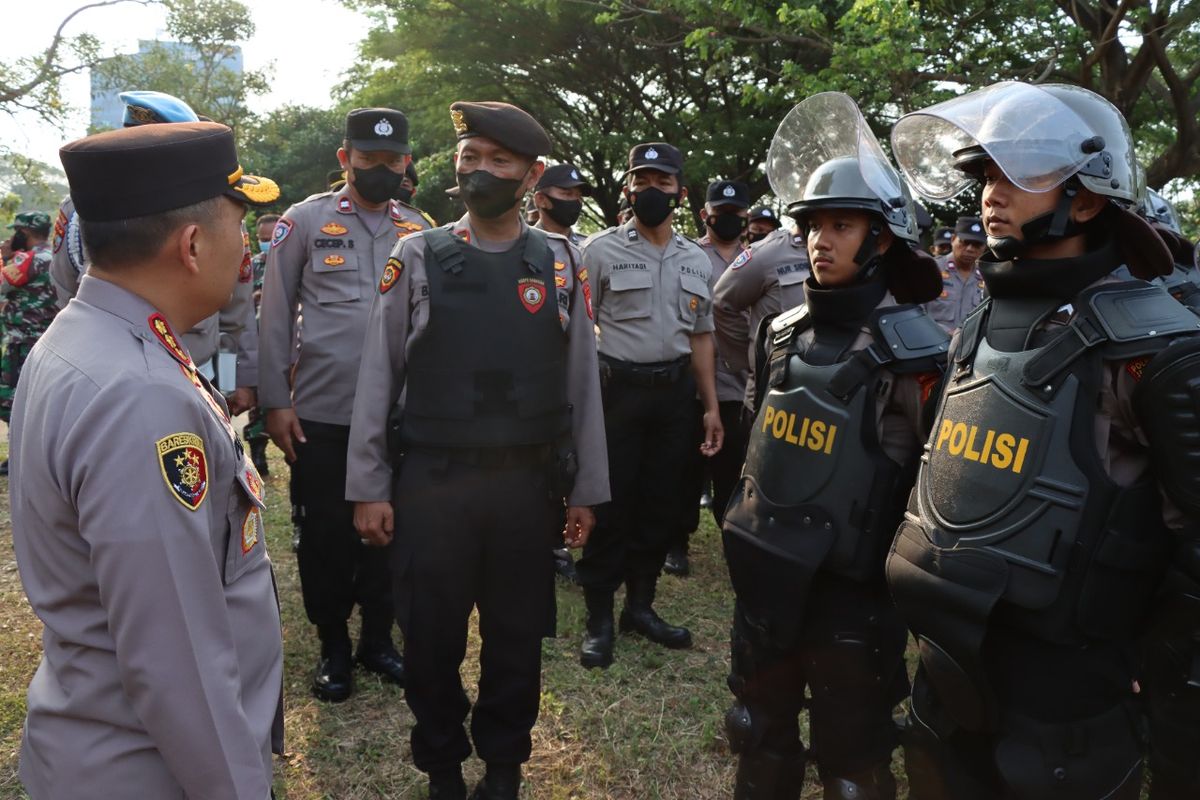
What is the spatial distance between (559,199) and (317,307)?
2.27 m

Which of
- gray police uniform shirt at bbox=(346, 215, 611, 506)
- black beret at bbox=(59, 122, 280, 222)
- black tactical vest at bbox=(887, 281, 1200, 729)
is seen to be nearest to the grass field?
gray police uniform shirt at bbox=(346, 215, 611, 506)

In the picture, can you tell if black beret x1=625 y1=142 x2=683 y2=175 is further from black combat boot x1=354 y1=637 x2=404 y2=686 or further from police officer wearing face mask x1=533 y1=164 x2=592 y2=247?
black combat boot x1=354 y1=637 x2=404 y2=686

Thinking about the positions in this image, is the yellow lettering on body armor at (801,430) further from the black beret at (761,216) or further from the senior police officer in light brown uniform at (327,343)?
the black beret at (761,216)

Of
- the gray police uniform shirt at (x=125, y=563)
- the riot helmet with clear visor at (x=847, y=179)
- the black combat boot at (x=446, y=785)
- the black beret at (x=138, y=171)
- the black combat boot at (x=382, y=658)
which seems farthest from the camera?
the black combat boot at (x=382, y=658)

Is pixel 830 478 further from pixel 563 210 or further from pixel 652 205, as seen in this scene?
pixel 563 210

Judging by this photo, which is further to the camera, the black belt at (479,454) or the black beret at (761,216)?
the black beret at (761,216)

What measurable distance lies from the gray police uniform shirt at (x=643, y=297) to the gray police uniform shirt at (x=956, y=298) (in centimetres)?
333

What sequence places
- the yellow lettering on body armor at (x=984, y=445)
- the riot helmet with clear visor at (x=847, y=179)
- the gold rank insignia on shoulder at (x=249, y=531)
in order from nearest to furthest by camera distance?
the gold rank insignia on shoulder at (x=249, y=531), the yellow lettering on body armor at (x=984, y=445), the riot helmet with clear visor at (x=847, y=179)

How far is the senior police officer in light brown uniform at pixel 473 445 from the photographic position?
9.28 ft

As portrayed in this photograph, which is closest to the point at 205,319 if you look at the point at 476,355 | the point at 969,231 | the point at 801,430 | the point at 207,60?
the point at 476,355

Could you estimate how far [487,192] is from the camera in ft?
9.43

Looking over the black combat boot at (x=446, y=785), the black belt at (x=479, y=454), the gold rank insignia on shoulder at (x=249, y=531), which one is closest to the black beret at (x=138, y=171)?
the gold rank insignia on shoulder at (x=249, y=531)

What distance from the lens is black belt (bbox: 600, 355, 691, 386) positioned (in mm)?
4453

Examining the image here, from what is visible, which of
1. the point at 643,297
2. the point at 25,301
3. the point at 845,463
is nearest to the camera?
the point at 845,463
